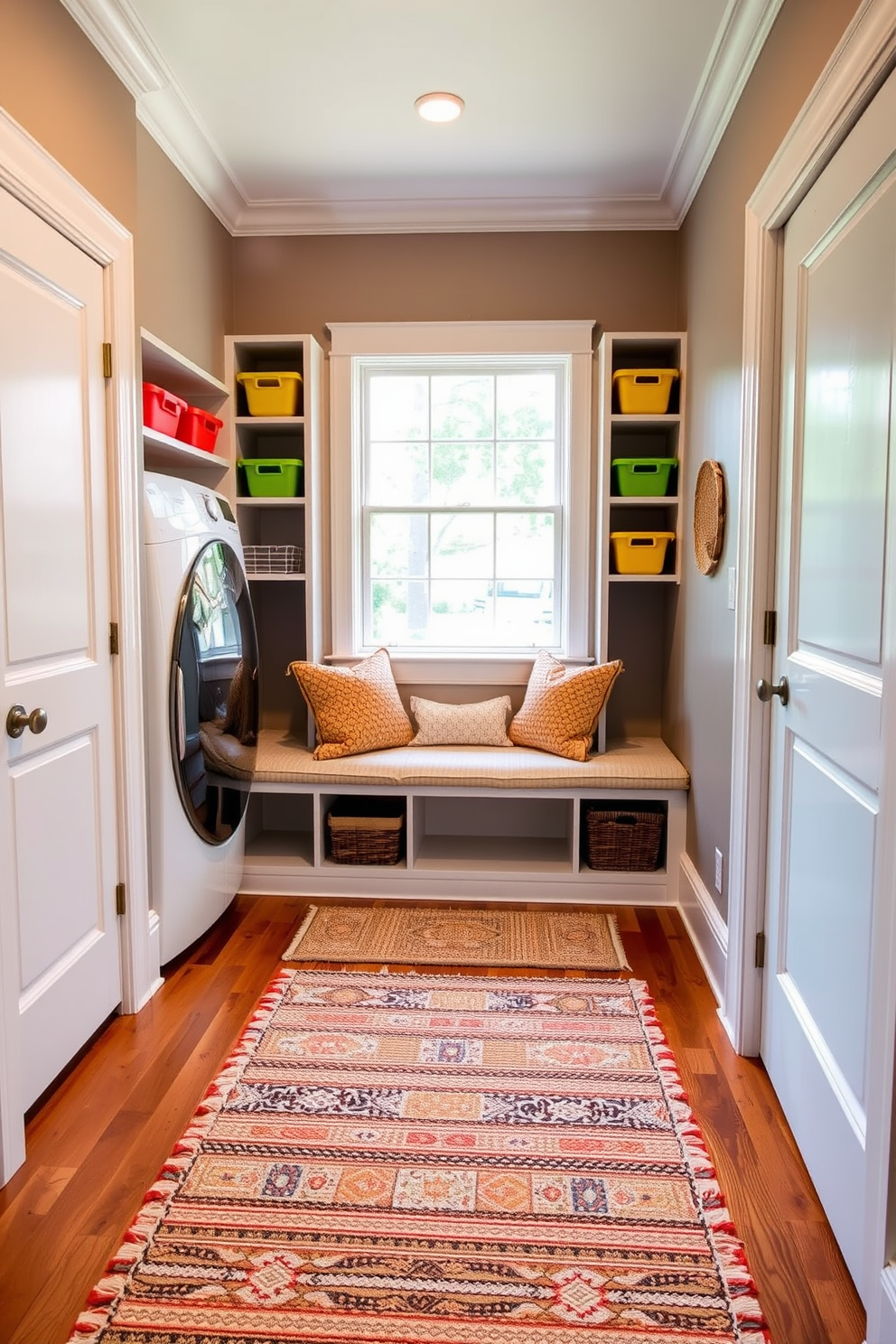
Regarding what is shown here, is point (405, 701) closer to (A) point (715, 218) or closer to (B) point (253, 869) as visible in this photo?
(B) point (253, 869)

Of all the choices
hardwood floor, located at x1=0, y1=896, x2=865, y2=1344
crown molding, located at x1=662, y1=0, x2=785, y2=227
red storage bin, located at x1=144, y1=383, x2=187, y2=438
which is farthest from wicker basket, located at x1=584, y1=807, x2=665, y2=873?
crown molding, located at x1=662, y1=0, x2=785, y2=227

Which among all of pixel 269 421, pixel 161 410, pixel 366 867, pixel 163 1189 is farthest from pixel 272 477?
pixel 163 1189

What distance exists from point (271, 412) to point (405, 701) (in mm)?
1319

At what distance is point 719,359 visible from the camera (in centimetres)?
278

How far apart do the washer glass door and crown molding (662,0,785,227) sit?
2036mm

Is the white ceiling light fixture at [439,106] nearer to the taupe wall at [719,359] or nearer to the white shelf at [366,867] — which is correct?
the taupe wall at [719,359]

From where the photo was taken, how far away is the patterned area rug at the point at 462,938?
2854mm

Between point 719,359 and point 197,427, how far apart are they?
1.76 meters

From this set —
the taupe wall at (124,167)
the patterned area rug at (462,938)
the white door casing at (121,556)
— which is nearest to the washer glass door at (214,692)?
the white door casing at (121,556)

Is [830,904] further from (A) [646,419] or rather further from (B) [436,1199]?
(A) [646,419]

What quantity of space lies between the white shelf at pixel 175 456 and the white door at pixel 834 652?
1.81 m

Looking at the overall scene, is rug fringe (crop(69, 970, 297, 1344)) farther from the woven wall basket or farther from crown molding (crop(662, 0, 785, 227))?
crown molding (crop(662, 0, 785, 227))

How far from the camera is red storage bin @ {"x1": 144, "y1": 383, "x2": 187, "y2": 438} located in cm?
274

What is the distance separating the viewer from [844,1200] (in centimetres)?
159
